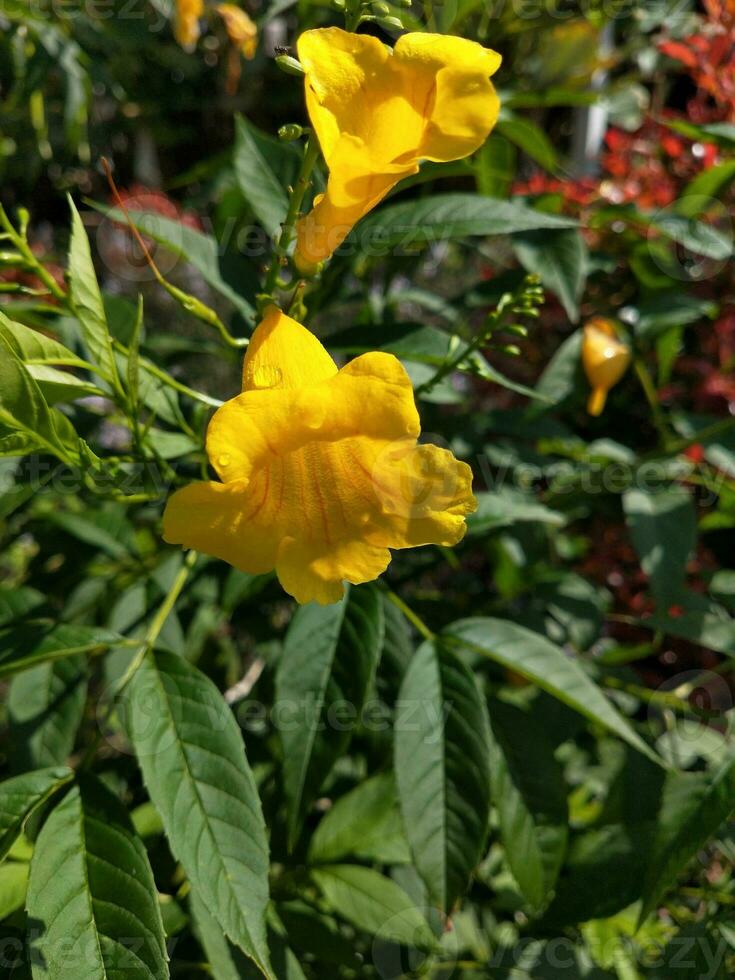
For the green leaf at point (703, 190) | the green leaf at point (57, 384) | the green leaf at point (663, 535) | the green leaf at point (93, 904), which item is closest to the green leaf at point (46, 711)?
the green leaf at point (93, 904)

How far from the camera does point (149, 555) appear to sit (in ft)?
5.34

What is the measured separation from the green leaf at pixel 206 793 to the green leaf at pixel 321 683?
5.3 inches

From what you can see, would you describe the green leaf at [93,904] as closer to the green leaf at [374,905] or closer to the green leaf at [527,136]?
Result: the green leaf at [374,905]

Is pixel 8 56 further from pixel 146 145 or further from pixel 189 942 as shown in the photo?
pixel 146 145

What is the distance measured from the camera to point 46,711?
1.19m

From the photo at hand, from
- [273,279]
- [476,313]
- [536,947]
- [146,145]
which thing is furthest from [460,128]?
[146,145]

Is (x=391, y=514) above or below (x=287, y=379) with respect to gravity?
below

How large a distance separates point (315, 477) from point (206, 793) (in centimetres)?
39

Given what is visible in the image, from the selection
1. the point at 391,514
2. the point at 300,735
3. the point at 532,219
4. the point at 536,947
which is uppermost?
the point at 532,219

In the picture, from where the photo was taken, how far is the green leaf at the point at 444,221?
3.84 ft

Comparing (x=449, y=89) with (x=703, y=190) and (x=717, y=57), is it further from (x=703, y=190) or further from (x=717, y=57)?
(x=717, y=57)

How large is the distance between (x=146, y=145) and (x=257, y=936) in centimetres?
509

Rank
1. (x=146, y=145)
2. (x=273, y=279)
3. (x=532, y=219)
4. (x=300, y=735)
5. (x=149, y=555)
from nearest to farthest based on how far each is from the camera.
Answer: (x=273, y=279), (x=300, y=735), (x=532, y=219), (x=149, y=555), (x=146, y=145)

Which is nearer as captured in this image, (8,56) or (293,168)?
(293,168)
